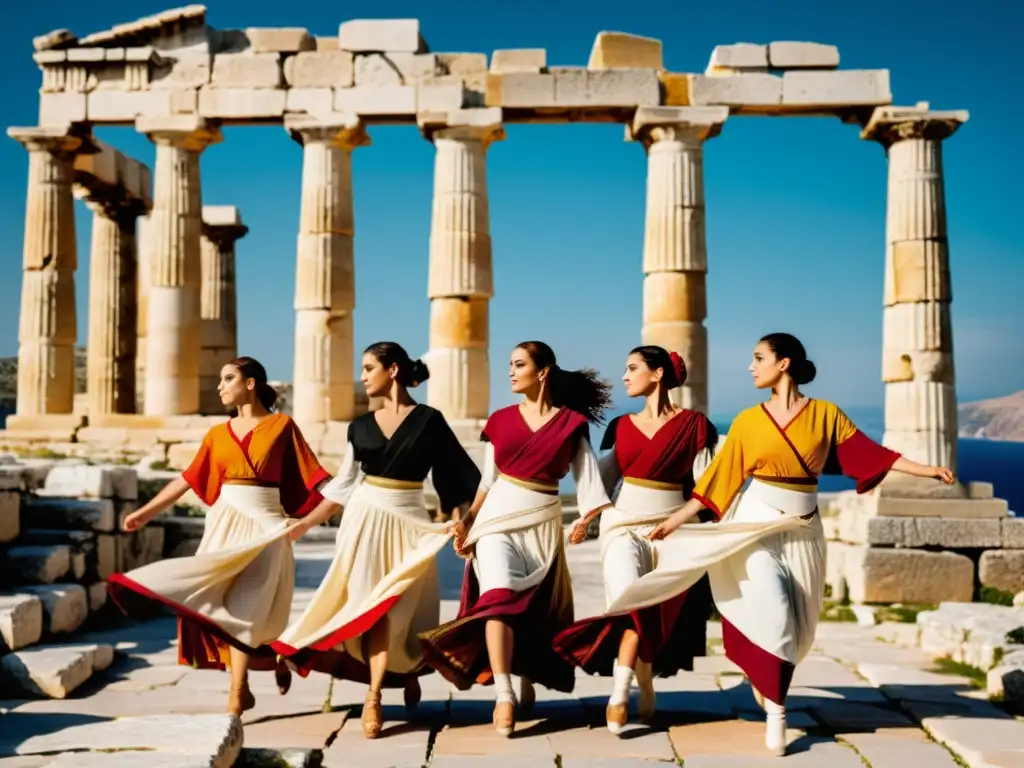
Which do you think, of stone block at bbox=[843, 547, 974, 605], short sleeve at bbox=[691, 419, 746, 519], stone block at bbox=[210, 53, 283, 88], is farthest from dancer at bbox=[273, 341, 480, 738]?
stone block at bbox=[210, 53, 283, 88]

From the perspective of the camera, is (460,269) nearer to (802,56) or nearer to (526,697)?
(802,56)

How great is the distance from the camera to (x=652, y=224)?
20.8m

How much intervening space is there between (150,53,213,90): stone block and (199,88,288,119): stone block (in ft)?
0.81

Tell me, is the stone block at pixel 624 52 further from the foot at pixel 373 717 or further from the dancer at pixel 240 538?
the foot at pixel 373 717

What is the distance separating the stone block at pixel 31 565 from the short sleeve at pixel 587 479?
17.1ft

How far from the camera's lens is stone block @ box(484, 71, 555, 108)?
20781mm

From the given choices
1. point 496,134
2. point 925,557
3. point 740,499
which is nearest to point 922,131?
point 496,134

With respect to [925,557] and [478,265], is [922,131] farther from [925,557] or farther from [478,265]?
[925,557]

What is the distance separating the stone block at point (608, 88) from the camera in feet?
67.8

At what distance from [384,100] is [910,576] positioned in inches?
463

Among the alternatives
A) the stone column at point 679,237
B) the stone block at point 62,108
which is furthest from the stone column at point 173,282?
the stone column at point 679,237

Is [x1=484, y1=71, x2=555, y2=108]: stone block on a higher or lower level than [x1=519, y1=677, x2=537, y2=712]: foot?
higher

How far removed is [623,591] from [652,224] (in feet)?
46.9

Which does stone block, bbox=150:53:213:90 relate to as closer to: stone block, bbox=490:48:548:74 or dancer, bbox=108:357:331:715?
stone block, bbox=490:48:548:74
